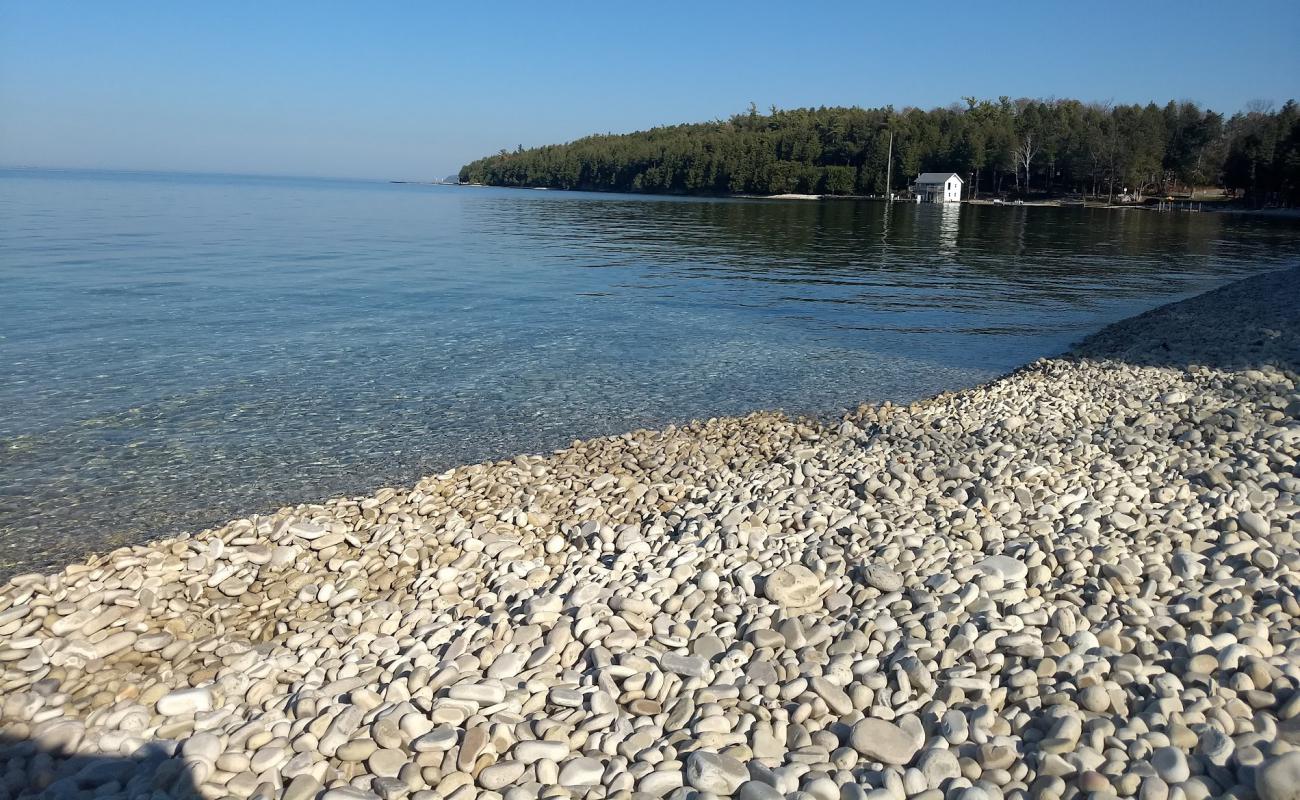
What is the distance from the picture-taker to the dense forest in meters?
92.0

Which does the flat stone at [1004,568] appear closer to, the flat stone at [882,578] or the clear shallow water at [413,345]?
the flat stone at [882,578]

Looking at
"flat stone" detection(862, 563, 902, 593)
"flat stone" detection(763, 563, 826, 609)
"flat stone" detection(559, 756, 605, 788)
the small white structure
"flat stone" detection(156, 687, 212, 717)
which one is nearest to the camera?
"flat stone" detection(559, 756, 605, 788)

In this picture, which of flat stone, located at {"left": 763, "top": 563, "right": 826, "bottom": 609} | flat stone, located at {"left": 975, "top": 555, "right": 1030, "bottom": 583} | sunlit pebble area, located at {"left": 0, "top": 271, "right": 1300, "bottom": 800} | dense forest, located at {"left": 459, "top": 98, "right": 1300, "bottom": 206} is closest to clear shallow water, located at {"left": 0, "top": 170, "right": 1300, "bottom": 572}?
sunlit pebble area, located at {"left": 0, "top": 271, "right": 1300, "bottom": 800}

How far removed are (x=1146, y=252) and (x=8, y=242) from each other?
1989 inches

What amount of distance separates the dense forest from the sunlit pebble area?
97.5 m

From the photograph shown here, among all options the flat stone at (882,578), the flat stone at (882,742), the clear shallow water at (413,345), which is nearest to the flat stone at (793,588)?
the flat stone at (882,578)

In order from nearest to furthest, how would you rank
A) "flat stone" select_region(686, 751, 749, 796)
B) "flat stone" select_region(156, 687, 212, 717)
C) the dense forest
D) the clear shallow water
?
"flat stone" select_region(686, 751, 749, 796) < "flat stone" select_region(156, 687, 212, 717) < the clear shallow water < the dense forest

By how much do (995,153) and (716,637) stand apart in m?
122

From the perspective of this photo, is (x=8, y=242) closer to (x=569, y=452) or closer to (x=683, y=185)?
(x=569, y=452)

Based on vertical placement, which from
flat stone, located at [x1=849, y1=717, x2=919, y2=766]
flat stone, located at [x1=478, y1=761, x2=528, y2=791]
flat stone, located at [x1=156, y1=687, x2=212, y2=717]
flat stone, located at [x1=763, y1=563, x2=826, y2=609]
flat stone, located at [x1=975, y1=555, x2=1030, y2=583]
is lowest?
flat stone, located at [x1=156, y1=687, x2=212, y2=717]

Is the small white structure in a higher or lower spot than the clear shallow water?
higher

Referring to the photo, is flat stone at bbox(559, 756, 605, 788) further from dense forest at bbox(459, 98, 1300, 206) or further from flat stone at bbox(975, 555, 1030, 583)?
dense forest at bbox(459, 98, 1300, 206)

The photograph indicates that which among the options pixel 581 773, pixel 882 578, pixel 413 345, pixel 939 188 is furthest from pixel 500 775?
pixel 939 188

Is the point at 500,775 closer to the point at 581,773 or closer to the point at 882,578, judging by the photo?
the point at 581,773
